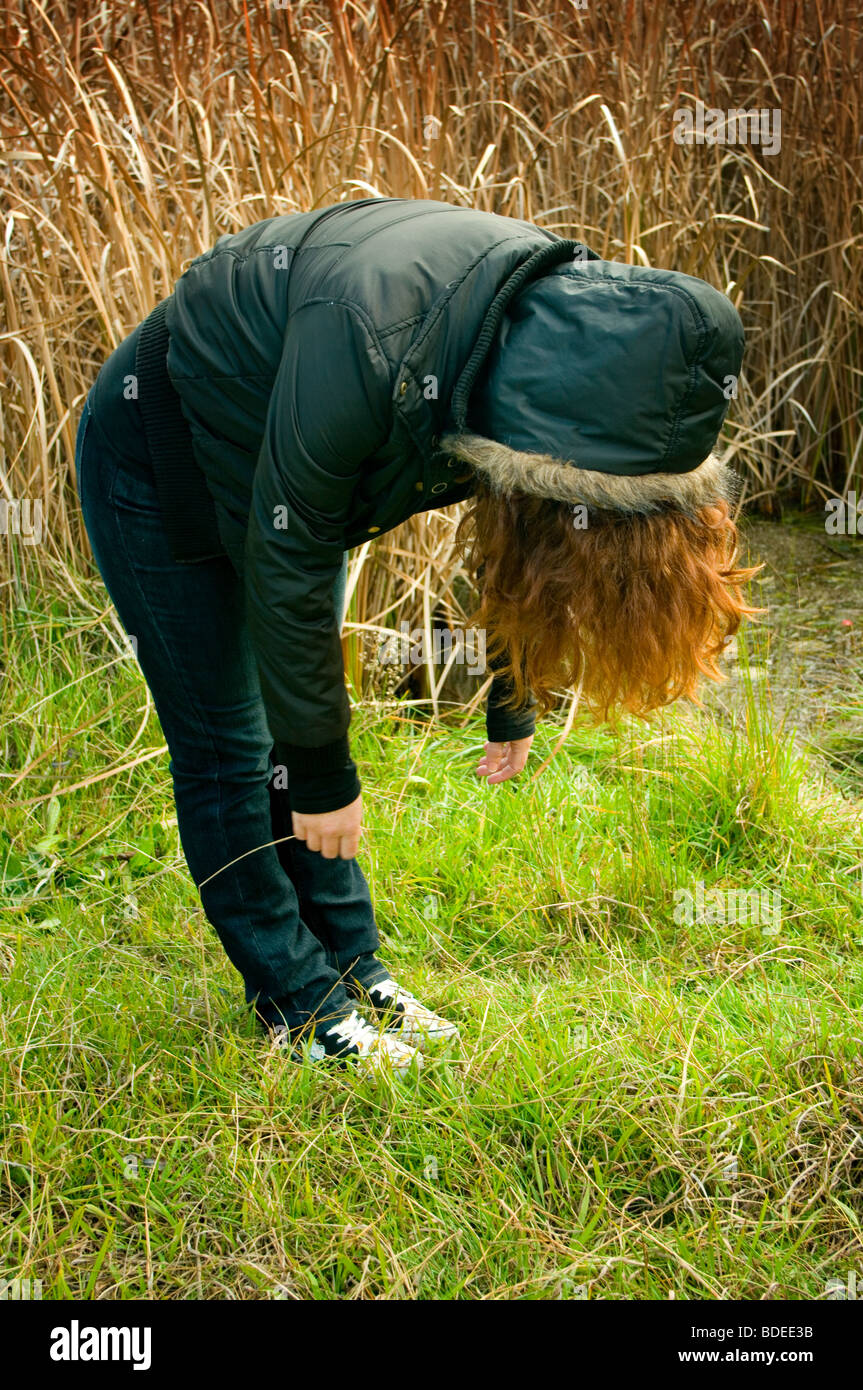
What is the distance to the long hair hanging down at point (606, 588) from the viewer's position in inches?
54.9

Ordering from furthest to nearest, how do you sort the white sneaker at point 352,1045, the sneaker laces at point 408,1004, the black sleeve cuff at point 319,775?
the sneaker laces at point 408,1004 → the white sneaker at point 352,1045 → the black sleeve cuff at point 319,775

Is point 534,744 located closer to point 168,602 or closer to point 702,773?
point 702,773

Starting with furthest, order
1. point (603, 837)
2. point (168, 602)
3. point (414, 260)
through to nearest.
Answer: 1. point (603, 837)
2. point (168, 602)
3. point (414, 260)

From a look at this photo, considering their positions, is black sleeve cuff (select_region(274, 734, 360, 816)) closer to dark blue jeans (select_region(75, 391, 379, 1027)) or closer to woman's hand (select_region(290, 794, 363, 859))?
woman's hand (select_region(290, 794, 363, 859))

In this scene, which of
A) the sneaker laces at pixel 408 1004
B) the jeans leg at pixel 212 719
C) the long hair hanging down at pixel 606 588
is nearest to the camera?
the long hair hanging down at pixel 606 588

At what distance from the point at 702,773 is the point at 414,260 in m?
1.53

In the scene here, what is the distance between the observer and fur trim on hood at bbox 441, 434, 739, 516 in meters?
1.30

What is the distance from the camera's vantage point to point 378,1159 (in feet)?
5.41

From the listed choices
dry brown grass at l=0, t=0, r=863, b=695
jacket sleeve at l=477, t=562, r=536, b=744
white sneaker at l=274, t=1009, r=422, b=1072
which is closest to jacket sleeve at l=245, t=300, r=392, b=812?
jacket sleeve at l=477, t=562, r=536, b=744

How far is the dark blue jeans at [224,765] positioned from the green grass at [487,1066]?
164 mm

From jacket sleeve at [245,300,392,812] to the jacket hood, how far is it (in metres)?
0.13

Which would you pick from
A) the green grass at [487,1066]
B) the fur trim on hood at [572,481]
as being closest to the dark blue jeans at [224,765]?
the green grass at [487,1066]

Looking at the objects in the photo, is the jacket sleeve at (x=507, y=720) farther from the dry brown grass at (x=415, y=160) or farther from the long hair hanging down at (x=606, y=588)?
the dry brown grass at (x=415, y=160)
